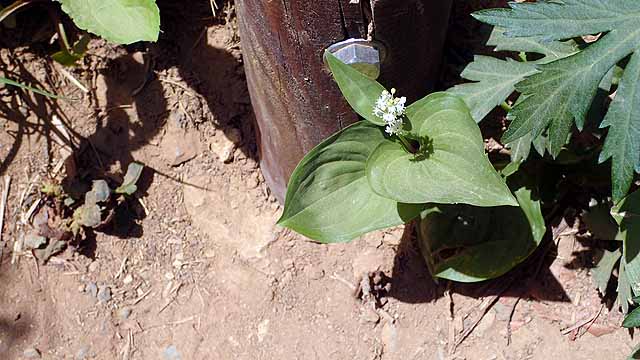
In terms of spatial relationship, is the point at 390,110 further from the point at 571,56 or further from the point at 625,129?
the point at 625,129

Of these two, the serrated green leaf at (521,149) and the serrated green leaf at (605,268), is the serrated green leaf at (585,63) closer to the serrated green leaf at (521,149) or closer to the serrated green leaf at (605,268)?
the serrated green leaf at (521,149)

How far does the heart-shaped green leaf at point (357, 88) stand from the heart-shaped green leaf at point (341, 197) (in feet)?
0.30

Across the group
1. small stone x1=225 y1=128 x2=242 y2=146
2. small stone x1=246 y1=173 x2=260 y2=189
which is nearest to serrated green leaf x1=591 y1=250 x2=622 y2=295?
small stone x1=246 y1=173 x2=260 y2=189

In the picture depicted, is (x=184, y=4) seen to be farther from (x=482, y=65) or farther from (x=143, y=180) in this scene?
(x=482, y=65)

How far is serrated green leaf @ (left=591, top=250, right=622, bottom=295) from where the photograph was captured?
234 cm

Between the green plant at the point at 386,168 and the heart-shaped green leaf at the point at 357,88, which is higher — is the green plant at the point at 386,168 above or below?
below

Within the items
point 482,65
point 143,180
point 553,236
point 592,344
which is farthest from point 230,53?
point 592,344

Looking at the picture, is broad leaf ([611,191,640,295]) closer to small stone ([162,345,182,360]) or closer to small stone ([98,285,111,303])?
small stone ([162,345,182,360])

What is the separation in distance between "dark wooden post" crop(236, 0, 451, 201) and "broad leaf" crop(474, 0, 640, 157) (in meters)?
0.26

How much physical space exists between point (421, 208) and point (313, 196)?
0.30 m

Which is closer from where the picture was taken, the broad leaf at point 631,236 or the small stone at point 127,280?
the broad leaf at point 631,236

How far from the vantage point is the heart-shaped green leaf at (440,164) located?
5.94 ft

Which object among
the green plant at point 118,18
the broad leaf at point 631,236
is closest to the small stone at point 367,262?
the broad leaf at point 631,236

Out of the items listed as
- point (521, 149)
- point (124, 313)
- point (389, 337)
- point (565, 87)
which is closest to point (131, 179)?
point (124, 313)
